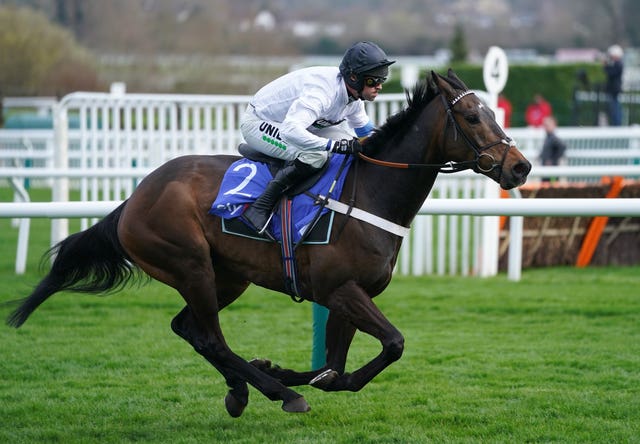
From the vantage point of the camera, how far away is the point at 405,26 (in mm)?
65875

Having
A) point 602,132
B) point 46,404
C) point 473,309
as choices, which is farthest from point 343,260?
point 602,132

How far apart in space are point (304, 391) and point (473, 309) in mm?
2607

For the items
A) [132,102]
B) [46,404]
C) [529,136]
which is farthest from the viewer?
[529,136]

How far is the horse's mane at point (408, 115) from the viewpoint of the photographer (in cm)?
476

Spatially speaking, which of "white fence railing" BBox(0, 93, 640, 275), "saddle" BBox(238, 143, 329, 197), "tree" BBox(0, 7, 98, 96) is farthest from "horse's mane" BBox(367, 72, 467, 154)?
"tree" BBox(0, 7, 98, 96)

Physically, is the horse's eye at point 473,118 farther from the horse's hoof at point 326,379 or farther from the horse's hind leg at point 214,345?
the horse's hind leg at point 214,345

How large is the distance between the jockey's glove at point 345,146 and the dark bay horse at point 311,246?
0.10m

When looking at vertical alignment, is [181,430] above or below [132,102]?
below

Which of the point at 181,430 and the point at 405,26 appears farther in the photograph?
the point at 405,26

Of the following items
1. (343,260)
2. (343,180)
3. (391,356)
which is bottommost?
(391,356)

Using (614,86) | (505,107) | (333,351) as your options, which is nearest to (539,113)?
(614,86)

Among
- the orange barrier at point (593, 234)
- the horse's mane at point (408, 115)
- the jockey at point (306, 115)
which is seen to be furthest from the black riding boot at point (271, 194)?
the orange barrier at point (593, 234)

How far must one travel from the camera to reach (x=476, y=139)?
4.61 meters

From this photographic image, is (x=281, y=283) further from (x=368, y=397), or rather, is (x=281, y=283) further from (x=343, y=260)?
(x=368, y=397)
